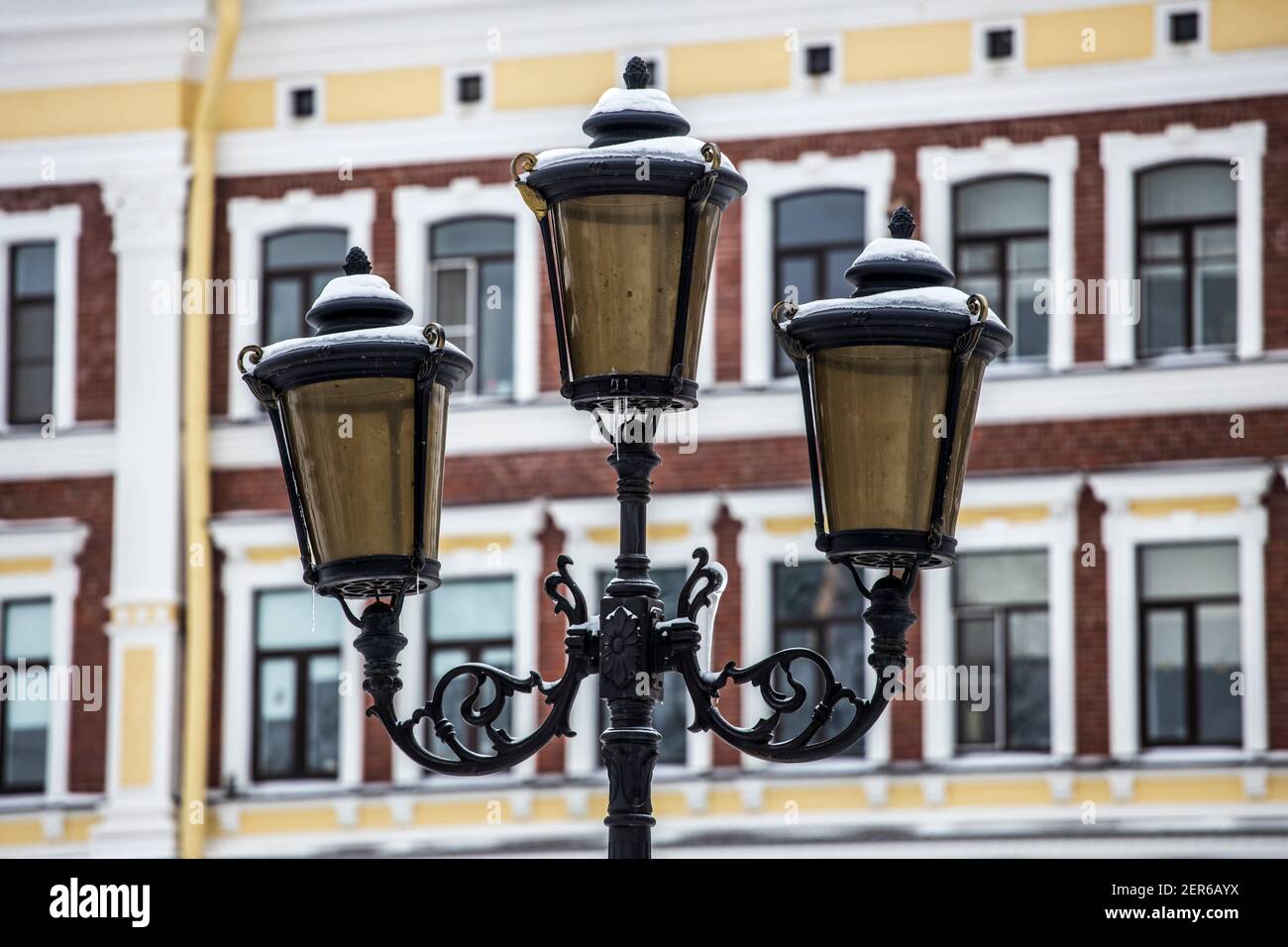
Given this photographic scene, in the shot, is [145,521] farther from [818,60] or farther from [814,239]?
[818,60]

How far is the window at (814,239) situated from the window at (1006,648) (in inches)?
73.4

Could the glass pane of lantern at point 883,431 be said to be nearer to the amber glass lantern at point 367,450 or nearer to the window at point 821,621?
the amber glass lantern at point 367,450

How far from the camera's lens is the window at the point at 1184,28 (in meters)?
17.0

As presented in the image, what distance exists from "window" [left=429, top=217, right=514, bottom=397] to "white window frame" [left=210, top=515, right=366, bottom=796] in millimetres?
1623

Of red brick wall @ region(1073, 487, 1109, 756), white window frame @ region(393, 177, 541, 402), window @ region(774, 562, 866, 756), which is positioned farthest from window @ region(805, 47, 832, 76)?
red brick wall @ region(1073, 487, 1109, 756)

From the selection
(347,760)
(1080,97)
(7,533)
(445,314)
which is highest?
(1080,97)

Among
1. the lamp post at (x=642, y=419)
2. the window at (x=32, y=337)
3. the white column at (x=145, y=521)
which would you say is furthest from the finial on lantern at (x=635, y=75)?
the window at (x=32, y=337)

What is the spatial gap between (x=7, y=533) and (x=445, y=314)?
3.29 metres

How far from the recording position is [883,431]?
17.5 feet

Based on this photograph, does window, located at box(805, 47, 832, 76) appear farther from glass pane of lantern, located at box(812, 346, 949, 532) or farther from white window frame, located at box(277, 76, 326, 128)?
glass pane of lantern, located at box(812, 346, 949, 532)

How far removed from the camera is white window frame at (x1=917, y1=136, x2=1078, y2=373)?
17000mm
